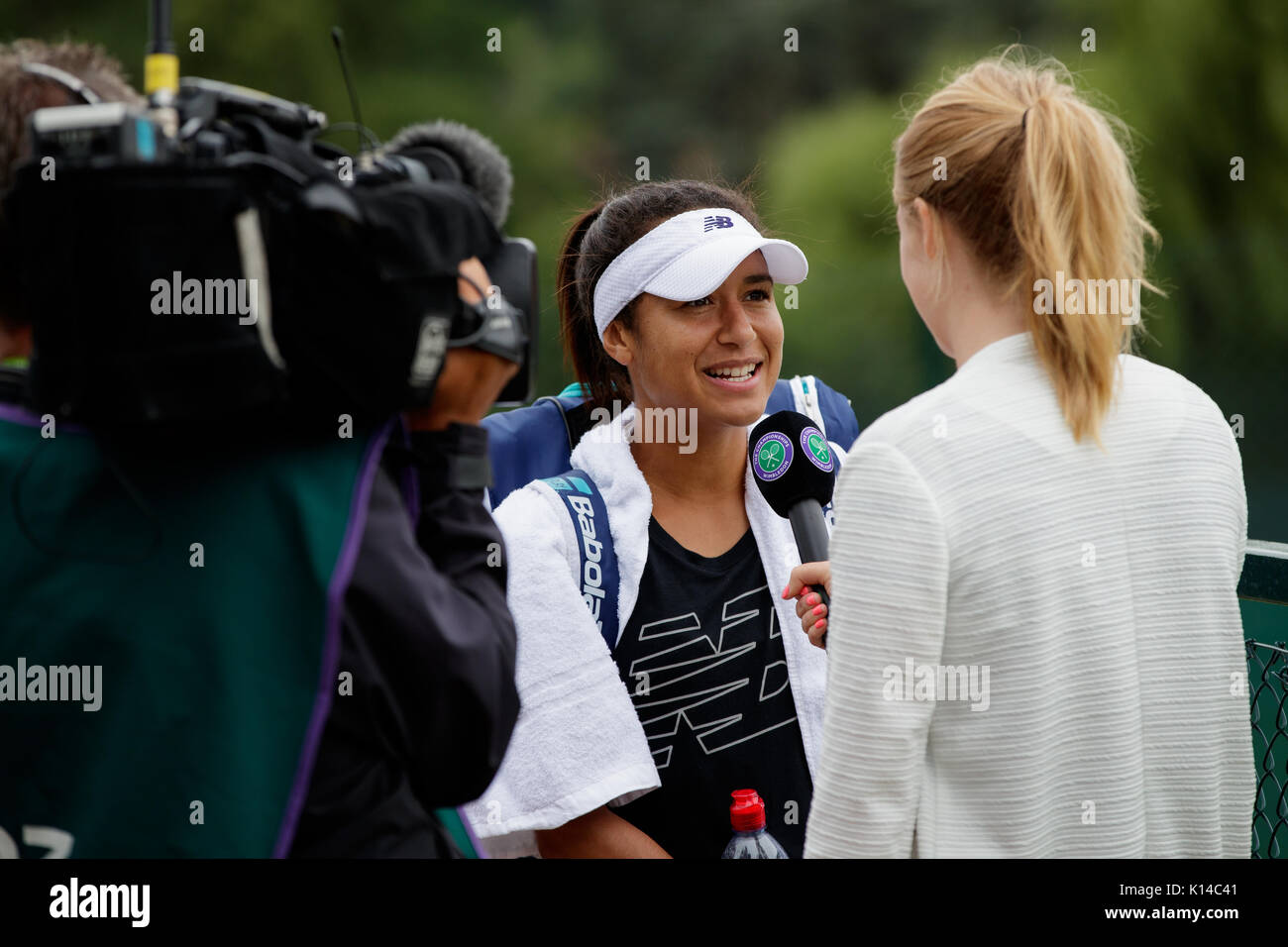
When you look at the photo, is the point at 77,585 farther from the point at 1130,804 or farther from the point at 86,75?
the point at 1130,804

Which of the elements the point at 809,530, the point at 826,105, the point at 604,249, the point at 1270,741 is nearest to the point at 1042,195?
the point at 809,530

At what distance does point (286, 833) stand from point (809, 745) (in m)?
1.13

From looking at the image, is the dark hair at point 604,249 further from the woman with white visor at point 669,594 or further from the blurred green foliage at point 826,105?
the blurred green foliage at point 826,105

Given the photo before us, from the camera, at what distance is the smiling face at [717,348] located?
2.59 m

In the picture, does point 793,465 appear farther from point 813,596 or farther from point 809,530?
point 813,596

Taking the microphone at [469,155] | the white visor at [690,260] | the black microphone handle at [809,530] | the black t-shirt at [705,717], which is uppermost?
the white visor at [690,260]

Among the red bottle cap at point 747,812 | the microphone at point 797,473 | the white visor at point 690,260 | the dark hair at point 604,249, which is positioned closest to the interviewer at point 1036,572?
the red bottle cap at point 747,812

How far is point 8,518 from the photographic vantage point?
60.3 inches

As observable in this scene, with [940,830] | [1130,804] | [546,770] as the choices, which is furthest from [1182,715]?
[546,770]

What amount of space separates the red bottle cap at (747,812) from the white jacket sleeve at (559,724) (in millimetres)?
145

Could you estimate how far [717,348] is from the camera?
2.60 metres

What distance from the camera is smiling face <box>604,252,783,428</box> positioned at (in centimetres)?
259

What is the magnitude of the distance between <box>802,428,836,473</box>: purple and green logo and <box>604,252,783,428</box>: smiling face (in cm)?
14
